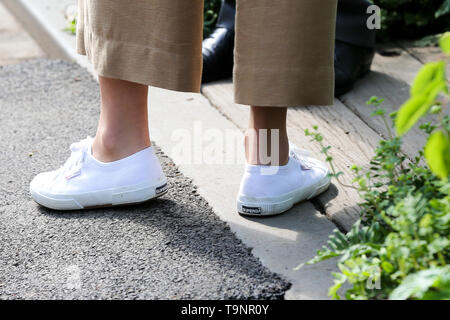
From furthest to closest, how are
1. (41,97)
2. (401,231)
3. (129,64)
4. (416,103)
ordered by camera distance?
(41,97), (129,64), (401,231), (416,103)

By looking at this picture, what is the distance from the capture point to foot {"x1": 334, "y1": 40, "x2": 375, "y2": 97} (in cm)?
255

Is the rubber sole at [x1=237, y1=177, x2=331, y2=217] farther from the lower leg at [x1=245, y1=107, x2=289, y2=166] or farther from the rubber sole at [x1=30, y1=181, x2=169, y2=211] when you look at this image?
the rubber sole at [x1=30, y1=181, x2=169, y2=211]

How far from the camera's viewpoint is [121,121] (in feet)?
5.77

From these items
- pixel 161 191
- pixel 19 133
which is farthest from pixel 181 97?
pixel 161 191

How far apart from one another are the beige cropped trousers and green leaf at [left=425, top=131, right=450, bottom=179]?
0.70 metres

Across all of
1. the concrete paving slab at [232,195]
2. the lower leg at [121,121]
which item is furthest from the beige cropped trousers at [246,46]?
the concrete paving slab at [232,195]

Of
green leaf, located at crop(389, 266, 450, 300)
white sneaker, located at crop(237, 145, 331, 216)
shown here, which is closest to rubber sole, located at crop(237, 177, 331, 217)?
white sneaker, located at crop(237, 145, 331, 216)

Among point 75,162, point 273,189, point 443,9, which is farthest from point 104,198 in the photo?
point 443,9

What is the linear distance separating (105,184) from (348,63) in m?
1.22

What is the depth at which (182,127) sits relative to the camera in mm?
2342

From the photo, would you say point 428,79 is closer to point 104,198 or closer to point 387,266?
point 387,266

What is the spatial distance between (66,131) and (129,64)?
2.90 feet

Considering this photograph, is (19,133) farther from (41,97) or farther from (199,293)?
(199,293)

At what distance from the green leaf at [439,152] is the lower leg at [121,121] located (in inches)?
40.6
